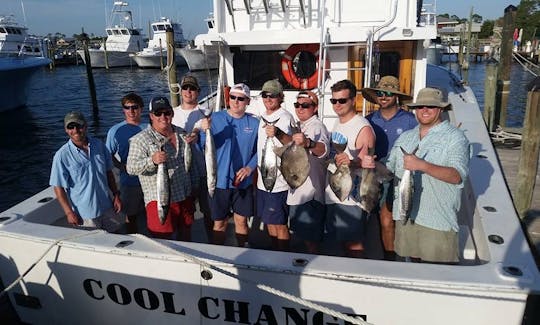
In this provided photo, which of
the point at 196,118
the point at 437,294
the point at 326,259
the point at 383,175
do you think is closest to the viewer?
the point at 437,294

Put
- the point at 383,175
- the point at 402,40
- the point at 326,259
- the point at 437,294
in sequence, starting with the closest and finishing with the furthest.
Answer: the point at 437,294 → the point at 326,259 → the point at 383,175 → the point at 402,40

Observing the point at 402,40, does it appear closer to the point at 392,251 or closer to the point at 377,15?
the point at 377,15

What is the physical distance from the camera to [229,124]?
3586 millimetres

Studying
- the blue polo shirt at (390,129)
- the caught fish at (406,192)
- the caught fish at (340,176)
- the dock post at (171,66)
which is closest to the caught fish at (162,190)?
the caught fish at (340,176)

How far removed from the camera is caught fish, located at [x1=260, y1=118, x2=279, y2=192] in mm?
3096

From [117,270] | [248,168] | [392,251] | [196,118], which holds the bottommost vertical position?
[392,251]

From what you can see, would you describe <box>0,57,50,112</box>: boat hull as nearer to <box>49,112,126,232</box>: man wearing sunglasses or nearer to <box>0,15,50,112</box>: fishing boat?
<box>0,15,50,112</box>: fishing boat

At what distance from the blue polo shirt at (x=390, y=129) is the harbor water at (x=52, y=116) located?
11.4 feet

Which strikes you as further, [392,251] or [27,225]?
[392,251]

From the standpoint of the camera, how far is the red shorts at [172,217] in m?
3.44

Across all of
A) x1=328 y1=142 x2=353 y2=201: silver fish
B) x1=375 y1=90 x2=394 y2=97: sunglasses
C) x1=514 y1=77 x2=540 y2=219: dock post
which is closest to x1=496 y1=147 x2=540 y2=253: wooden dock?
x1=514 y1=77 x2=540 y2=219: dock post

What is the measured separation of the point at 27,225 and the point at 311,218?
2342 mm

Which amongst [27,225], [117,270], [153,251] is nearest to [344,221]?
[153,251]

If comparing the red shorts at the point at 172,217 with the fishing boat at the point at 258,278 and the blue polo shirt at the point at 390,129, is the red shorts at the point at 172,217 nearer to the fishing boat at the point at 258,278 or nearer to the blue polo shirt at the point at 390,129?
the fishing boat at the point at 258,278
